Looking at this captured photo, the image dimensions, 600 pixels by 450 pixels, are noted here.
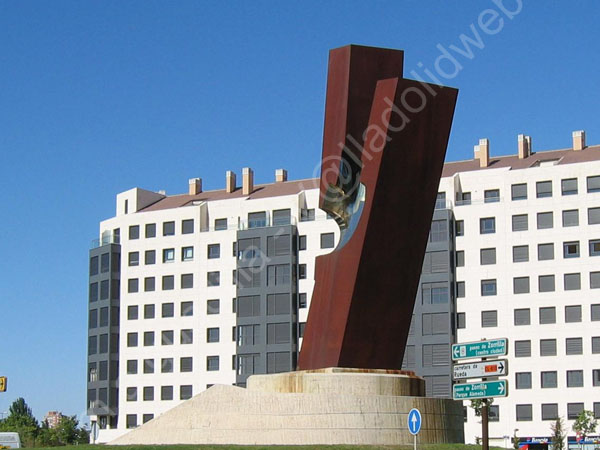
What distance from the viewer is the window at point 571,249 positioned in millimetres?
72312

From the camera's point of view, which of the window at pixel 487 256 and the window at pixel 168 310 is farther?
the window at pixel 168 310

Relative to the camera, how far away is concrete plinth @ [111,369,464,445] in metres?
30.0

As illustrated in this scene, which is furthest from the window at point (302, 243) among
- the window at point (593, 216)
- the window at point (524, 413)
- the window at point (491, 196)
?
the window at point (593, 216)

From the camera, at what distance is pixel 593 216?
72.1 meters

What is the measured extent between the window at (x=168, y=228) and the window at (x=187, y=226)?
0.97 m

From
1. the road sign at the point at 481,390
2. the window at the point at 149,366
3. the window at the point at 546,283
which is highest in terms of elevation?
the window at the point at 546,283

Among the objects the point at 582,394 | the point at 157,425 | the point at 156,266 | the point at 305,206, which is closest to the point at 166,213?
the point at 156,266

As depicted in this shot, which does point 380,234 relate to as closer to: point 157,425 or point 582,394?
point 157,425

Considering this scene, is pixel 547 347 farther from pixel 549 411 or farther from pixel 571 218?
pixel 571 218

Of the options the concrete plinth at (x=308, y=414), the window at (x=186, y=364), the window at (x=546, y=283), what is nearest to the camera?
the concrete plinth at (x=308, y=414)

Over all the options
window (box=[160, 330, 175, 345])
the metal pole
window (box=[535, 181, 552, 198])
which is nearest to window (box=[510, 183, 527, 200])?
window (box=[535, 181, 552, 198])

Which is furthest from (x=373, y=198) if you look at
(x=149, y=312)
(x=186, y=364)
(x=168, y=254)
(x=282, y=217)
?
(x=149, y=312)

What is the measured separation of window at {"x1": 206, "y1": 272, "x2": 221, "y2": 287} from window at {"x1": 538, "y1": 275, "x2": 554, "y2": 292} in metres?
25.8

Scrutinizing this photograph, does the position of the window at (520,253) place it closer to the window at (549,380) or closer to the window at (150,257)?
the window at (549,380)
